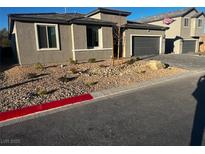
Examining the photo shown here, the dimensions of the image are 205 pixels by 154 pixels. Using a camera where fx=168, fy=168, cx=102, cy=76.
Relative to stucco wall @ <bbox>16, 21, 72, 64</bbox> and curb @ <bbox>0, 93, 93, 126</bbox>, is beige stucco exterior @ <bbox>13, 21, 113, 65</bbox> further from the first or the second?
curb @ <bbox>0, 93, 93, 126</bbox>

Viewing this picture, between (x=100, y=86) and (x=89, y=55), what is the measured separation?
8.00 metres

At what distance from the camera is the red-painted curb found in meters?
4.84

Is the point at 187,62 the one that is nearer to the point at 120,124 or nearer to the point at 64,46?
the point at 64,46

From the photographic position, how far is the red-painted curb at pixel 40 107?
4.84 m

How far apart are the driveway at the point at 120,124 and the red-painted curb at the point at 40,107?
0.53 m

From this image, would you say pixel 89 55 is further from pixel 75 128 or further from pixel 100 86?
pixel 75 128

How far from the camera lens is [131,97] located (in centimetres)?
629

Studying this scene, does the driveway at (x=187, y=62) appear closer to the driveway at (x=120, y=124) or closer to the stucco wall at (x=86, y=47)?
the stucco wall at (x=86, y=47)

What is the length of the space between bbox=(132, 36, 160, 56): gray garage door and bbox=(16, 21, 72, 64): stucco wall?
302 inches

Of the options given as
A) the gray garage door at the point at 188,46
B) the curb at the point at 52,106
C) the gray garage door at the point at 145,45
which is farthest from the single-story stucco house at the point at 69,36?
the gray garage door at the point at 188,46

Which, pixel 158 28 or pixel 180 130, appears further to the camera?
pixel 158 28
